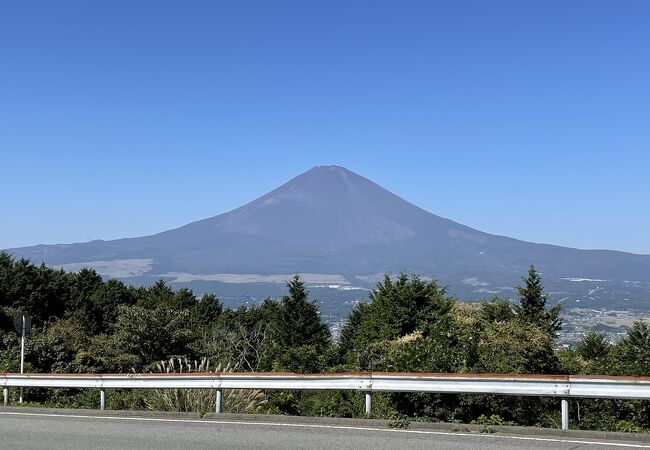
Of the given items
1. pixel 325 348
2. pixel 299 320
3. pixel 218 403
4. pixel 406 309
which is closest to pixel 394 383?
pixel 218 403

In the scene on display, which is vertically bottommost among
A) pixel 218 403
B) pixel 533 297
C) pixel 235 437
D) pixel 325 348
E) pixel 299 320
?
pixel 325 348

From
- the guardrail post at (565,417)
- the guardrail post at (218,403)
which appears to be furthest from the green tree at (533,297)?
the guardrail post at (565,417)

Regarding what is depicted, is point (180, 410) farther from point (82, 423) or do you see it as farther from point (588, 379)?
point (588, 379)

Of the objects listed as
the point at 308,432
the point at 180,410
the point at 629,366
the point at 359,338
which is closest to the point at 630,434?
the point at 308,432

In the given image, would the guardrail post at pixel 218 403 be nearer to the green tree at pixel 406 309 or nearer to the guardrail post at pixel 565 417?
the guardrail post at pixel 565 417

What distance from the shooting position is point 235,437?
10.3 metres

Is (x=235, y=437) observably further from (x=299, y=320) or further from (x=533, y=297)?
(x=299, y=320)

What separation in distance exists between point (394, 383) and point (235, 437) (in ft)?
7.79

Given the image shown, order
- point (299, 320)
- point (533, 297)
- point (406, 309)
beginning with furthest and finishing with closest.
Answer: point (299, 320), point (533, 297), point (406, 309)

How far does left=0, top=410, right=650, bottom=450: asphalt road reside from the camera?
9.18 meters

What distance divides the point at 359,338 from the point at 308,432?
39.6 m

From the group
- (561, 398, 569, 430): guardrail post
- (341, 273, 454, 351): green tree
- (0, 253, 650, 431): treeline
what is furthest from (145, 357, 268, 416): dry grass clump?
(341, 273, 454, 351): green tree

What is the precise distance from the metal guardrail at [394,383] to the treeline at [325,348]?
1.95 feet

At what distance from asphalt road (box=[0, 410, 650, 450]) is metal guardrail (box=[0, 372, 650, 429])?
60 centimetres
